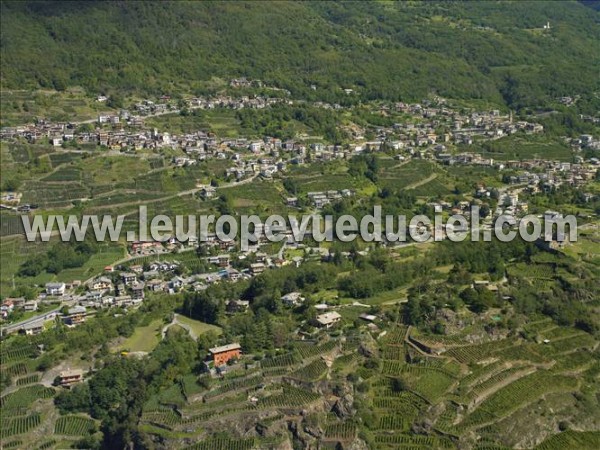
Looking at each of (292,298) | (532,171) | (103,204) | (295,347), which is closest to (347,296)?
(292,298)

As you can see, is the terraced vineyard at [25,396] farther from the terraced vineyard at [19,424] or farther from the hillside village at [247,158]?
the hillside village at [247,158]

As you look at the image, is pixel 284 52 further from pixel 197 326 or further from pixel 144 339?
pixel 144 339

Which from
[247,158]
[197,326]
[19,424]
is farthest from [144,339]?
[247,158]

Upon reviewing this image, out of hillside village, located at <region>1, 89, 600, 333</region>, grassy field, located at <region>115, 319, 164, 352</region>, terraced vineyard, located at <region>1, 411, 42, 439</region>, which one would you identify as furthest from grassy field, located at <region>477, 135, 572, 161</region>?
terraced vineyard, located at <region>1, 411, 42, 439</region>

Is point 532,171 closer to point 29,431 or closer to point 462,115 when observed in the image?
point 462,115

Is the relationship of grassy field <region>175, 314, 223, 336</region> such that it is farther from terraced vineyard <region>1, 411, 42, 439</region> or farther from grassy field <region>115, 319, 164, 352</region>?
terraced vineyard <region>1, 411, 42, 439</region>

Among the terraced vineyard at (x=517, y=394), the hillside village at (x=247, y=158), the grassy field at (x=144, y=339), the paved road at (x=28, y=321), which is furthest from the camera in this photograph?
the hillside village at (x=247, y=158)

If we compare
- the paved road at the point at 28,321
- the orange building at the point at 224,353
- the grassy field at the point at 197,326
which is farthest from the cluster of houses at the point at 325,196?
the orange building at the point at 224,353
